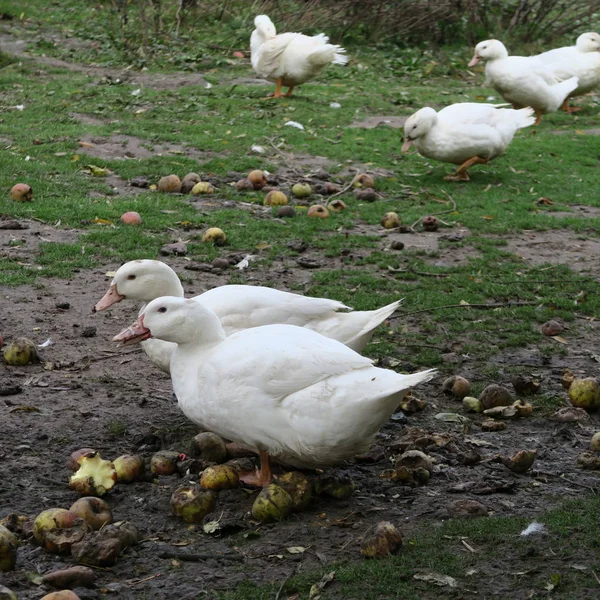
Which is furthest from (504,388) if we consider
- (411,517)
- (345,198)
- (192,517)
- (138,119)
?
(138,119)

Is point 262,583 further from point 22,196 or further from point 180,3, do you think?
point 180,3

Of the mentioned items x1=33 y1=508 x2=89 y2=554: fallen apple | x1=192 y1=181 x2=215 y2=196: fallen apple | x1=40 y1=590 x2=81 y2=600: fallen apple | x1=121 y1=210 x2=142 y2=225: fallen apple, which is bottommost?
x1=192 y1=181 x2=215 y2=196: fallen apple

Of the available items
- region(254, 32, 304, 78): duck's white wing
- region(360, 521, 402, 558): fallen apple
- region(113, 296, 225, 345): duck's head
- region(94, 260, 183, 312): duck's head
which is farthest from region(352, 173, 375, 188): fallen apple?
region(360, 521, 402, 558): fallen apple

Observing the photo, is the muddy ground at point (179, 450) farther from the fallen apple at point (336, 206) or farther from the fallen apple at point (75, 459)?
the fallen apple at point (336, 206)

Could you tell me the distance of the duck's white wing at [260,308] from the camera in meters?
5.08

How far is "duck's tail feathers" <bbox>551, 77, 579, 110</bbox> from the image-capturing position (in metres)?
14.0

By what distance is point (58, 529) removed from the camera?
367cm

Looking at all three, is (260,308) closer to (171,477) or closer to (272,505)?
(171,477)

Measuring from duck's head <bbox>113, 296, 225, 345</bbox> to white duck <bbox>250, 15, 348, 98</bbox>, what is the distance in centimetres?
1035

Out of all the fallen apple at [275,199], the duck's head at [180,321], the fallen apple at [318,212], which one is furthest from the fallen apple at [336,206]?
the duck's head at [180,321]

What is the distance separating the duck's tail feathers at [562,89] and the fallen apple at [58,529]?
11.9 metres

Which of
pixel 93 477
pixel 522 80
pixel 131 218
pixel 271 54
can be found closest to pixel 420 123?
pixel 522 80

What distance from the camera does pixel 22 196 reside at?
8656 millimetres

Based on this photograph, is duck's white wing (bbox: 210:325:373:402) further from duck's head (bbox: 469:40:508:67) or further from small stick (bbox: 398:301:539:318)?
duck's head (bbox: 469:40:508:67)
